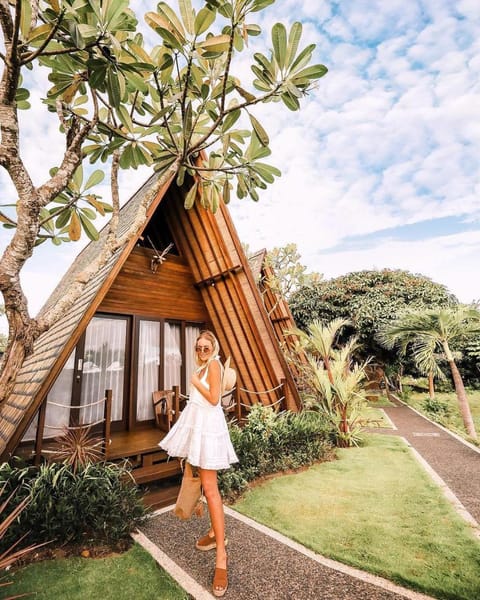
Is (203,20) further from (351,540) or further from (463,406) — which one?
(463,406)

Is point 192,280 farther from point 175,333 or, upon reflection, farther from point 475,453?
point 475,453

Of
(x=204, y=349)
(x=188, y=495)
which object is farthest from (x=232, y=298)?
(x=188, y=495)

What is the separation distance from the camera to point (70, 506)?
299 cm

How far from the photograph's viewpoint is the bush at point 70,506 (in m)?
2.90

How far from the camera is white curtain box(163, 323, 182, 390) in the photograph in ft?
22.6

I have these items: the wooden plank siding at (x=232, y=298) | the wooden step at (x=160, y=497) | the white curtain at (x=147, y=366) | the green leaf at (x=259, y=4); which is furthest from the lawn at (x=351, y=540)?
the green leaf at (x=259, y=4)

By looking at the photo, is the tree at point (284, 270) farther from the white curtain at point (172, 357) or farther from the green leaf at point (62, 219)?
the green leaf at point (62, 219)

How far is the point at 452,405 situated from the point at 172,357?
36.7ft

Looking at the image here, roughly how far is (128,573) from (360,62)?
6.08 m

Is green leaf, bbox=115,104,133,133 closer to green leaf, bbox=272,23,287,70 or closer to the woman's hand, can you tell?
green leaf, bbox=272,23,287,70

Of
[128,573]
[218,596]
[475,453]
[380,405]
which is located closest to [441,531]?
[218,596]

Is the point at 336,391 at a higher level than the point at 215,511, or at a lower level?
higher

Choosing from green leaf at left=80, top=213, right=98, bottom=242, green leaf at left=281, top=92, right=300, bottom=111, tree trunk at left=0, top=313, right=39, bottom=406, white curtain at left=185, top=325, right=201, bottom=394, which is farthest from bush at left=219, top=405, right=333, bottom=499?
green leaf at left=281, top=92, right=300, bottom=111

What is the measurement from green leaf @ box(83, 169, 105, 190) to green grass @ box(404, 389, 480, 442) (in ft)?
29.9
